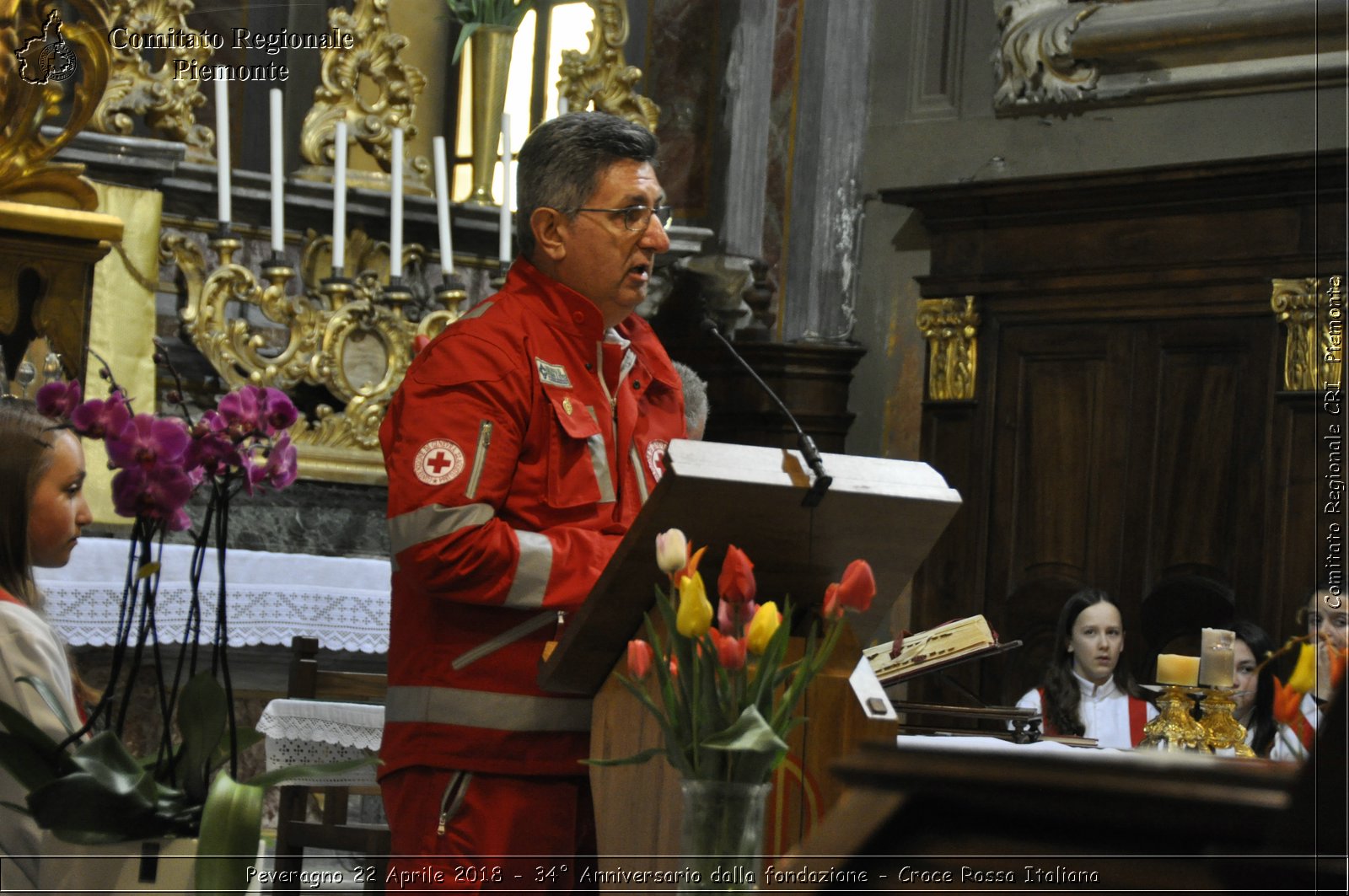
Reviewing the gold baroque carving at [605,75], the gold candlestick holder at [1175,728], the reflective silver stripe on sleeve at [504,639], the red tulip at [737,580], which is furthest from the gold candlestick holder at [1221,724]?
the gold baroque carving at [605,75]

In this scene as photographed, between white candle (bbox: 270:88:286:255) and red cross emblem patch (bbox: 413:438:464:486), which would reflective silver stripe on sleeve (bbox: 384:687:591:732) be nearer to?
red cross emblem patch (bbox: 413:438:464:486)

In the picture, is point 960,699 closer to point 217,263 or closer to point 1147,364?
point 1147,364

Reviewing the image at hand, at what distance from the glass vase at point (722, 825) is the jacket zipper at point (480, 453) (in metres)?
0.79

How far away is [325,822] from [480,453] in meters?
2.60

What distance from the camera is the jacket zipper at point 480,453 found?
99.7 inches

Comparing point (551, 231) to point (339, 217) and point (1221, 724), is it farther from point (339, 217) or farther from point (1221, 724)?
point (339, 217)

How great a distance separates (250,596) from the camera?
4914 millimetres

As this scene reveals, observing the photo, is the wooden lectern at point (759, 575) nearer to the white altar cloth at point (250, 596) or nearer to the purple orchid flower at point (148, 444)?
the purple orchid flower at point (148, 444)

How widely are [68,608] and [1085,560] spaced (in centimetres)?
420

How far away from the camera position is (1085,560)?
716 cm

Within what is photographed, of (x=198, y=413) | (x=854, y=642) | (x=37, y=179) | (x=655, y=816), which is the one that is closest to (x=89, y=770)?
(x=655, y=816)

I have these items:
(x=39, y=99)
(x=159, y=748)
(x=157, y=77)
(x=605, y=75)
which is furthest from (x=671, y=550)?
(x=605, y=75)

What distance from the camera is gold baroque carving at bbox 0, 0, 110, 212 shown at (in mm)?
4527

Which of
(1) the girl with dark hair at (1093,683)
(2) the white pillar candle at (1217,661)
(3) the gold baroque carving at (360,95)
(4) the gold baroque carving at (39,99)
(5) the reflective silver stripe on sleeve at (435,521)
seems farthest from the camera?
(3) the gold baroque carving at (360,95)
